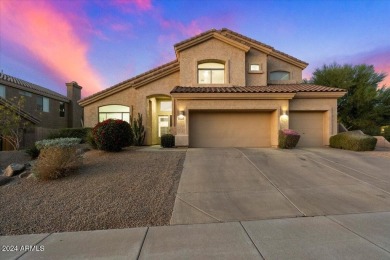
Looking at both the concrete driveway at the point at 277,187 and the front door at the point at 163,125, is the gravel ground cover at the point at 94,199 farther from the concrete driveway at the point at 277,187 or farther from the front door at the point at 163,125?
the front door at the point at 163,125

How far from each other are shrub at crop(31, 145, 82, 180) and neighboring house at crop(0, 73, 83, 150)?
10493 mm

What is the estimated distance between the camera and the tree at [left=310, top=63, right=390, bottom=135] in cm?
2002

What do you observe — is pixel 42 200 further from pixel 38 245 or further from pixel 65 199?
pixel 38 245

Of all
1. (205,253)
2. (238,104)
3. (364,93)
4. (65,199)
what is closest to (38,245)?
(65,199)

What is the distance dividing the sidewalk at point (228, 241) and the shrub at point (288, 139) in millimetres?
7975

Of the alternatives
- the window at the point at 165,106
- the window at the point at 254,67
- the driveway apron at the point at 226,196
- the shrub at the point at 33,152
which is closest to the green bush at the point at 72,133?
the shrub at the point at 33,152

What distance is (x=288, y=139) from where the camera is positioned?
1222 centimetres

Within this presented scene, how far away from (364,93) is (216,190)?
68.2 ft

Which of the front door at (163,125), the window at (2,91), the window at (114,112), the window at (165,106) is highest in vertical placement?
the window at (2,91)

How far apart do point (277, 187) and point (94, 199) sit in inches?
201

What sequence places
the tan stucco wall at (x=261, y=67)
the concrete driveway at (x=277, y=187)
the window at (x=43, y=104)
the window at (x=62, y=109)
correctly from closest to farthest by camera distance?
the concrete driveway at (x=277, y=187)
the tan stucco wall at (x=261, y=67)
the window at (x=43, y=104)
the window at (x=62, y=109)

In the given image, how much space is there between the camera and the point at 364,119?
66.1ft

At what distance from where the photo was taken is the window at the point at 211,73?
14.9 m

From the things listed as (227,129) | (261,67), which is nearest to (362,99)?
(261,67)
